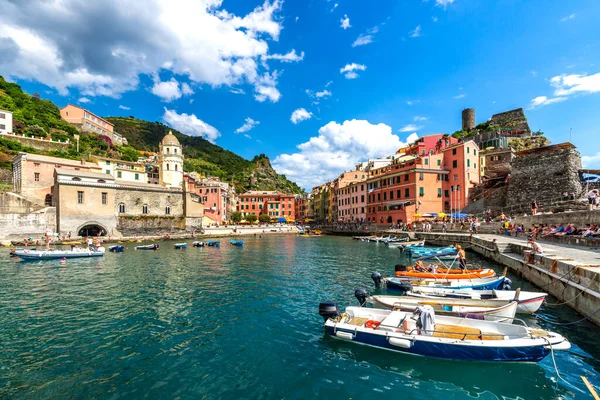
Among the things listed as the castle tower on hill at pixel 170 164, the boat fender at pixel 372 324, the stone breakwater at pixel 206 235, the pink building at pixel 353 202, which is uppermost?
the castle tower on hill at pixel 170 164

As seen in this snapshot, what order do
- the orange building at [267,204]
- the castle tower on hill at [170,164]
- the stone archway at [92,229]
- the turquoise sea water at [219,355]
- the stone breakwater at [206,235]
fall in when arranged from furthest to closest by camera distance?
the orange building at [267,204], the castle tower on hill at [170,164], the stone archway at [92,229], the stone breakwater at [206,235], the turquoise sea water at [219,355]

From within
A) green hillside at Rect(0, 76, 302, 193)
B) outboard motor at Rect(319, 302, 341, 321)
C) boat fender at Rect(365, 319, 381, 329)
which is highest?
green hillside at Rect(0, 76, 302, 193)

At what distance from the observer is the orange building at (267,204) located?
3543 inches

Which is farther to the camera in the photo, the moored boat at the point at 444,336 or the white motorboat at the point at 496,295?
the white motorboat at the point at 496,295

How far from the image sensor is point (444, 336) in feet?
27.4

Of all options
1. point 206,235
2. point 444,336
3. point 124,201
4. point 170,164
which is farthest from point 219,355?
point 170,164

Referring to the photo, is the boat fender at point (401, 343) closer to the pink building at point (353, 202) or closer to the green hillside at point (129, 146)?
the pink building at point (353, 202)

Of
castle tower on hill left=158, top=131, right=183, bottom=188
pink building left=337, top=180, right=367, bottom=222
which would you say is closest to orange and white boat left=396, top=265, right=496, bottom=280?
pink building left=337, top=180, right=367, bottom=222

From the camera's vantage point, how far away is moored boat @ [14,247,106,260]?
26.8 m

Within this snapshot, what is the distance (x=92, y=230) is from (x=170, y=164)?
22.1 m

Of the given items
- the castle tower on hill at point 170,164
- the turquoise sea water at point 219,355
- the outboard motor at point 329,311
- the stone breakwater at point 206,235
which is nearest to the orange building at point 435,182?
the stone breakwater at point 206,235

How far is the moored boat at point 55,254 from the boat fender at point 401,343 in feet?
107

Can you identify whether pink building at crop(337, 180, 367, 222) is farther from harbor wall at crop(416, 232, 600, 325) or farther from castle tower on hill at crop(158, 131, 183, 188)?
harbor wall at crop(416, 232, 600, 325)

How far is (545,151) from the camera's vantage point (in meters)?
44.3
